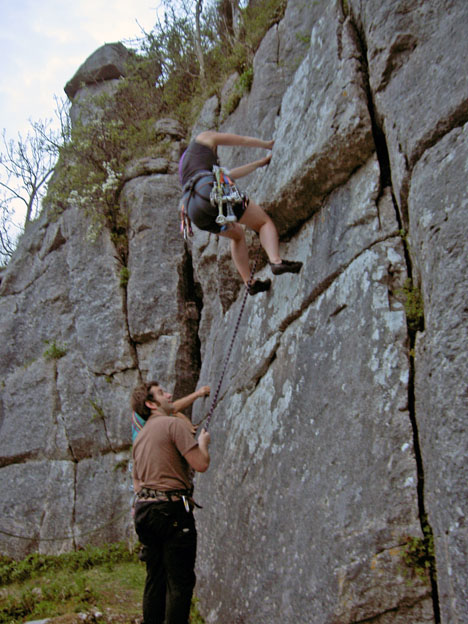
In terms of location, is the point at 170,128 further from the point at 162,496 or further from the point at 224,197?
the point at 162,496

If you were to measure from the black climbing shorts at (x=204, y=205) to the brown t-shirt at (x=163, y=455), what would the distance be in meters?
2.15

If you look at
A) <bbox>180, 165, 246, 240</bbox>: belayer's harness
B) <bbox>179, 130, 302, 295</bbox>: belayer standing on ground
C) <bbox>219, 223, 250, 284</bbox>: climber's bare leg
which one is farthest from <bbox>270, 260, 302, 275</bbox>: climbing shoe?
<bbox>219, 223, 250, 284</bbox>: climber's bare leg

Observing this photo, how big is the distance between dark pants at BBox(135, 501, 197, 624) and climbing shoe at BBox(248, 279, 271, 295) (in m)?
2.40

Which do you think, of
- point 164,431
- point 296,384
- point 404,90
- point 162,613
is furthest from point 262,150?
point 162,613

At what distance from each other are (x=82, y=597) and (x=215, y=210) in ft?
14.5

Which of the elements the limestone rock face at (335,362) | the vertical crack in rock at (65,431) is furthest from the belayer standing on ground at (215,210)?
the vertical crack in rock at (65,431)

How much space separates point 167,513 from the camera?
4.31 metres

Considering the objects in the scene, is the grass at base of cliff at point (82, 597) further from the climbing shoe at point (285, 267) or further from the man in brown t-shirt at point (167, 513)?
the climbing shoe at point (285, 267)

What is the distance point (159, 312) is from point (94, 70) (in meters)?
9.32

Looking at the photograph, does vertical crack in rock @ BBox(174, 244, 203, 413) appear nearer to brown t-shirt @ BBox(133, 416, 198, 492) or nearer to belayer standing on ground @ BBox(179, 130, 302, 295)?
→ belayer standing on ground @ BBox(179, 130, 302, 295)

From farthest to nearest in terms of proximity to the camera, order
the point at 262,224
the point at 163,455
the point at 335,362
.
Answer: the point at 262,224 < the point at 163,455 < the point at 335,362

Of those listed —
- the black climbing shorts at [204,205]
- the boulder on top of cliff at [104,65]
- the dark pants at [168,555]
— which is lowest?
the dark pants at [168,555]

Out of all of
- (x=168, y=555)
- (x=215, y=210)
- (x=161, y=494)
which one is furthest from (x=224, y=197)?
(x=168, y=555)

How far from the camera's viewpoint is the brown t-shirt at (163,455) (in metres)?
4.48
